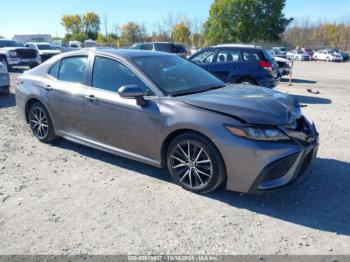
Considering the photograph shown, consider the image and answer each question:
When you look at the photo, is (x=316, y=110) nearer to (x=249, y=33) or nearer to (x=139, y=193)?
(x=139, y=193)

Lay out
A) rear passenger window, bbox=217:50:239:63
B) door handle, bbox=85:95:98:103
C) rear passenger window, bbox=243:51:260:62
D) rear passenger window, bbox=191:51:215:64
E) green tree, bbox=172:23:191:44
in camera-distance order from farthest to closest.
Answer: green tree, bbox=172:23:191:44 < rear passenger window, bbox=191:51:215:64 < rear passenger window, bbox=217:50:239:63 < rear passenger window, bbox=243:51:260:62 < door handle, bbox=85:95:98:103

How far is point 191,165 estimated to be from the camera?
4254mm

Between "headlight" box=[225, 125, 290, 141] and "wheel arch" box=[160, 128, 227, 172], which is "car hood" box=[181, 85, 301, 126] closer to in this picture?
"headlight" box=[225, 125, 290, 141]

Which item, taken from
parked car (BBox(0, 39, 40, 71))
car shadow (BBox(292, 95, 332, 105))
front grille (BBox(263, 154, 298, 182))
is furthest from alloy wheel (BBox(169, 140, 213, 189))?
parked car (BBox(0, 39, 40, 71))

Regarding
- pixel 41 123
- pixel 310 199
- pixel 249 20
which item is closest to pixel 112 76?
pixel 41 123

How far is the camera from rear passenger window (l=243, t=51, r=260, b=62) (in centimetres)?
1116

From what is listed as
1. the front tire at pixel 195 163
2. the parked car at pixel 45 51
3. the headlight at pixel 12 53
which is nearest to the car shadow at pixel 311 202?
the front tire at pixel 195 163

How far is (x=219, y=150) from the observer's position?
3953mm

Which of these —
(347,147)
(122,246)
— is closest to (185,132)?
(122,246)

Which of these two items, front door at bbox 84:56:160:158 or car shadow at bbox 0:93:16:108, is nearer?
front door at bbox 84:56:160:158

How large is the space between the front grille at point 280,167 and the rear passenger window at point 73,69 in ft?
9.77

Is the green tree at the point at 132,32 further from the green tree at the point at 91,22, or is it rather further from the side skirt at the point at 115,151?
the side skirt at the point at 115,151

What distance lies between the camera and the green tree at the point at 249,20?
2079 inches

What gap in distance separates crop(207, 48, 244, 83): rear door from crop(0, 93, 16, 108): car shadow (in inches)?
232
